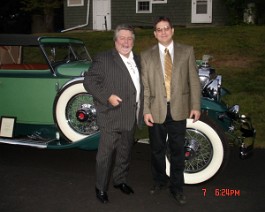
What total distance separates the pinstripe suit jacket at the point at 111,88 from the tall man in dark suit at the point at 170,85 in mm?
163

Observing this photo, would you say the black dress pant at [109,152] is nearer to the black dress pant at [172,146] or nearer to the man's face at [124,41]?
the black dress pant at [172,146]

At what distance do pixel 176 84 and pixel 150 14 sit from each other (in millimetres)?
14577

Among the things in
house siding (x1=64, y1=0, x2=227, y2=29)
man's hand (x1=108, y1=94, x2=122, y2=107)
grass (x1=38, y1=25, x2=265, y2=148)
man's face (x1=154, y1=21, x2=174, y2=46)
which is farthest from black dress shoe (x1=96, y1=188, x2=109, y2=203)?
house siding (x1=64, y1=0, x2=227, y2=29)

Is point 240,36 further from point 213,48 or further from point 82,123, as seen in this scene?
point 82,123

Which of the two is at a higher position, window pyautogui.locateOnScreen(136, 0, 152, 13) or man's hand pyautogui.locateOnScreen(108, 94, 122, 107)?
window pyautogui.locateOnScreen(136, 0, 152, 13)

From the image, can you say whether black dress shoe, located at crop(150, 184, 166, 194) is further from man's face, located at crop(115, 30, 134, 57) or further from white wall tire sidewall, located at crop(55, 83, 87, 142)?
man's face, located at crop(115, 30, 134, 57)

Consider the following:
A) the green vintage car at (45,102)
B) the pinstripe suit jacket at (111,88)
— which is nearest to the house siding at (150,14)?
the green vintage car at (45,102)

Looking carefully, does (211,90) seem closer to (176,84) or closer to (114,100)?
(176,84)

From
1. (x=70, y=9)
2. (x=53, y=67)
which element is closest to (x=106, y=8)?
(x=70, y=9)

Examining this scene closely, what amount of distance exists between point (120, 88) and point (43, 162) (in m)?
1.97

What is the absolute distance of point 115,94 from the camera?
11.3 ft

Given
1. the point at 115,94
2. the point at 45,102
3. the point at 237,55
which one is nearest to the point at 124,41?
the point at 115,94

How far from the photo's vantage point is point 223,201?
3709 mm

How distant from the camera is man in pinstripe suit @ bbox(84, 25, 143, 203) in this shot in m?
3.41
